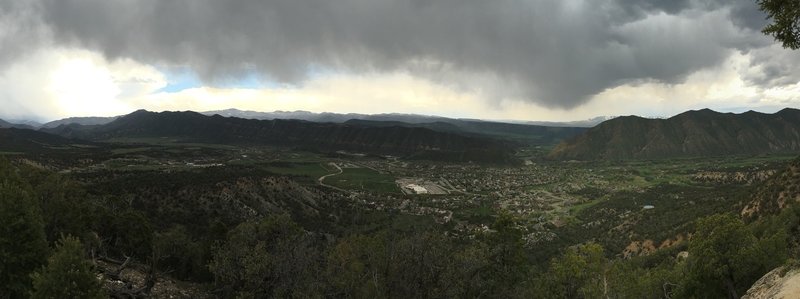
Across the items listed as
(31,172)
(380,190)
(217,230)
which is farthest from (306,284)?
(380,190)

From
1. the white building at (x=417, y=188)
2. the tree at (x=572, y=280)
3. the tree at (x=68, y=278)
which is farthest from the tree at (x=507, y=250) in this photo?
the white building at (x=417, y=188)

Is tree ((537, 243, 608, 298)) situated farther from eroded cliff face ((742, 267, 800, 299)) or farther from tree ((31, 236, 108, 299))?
tree ((31, 236, 108, 299))

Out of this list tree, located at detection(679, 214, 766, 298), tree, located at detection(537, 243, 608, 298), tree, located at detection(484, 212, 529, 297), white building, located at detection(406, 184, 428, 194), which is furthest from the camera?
white building, located at detection(406, 184, 428, 194)

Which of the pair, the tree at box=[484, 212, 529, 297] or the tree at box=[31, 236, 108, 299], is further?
the tree at box=[484, 212, 529, 297]

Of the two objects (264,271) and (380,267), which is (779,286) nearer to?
(380,267)

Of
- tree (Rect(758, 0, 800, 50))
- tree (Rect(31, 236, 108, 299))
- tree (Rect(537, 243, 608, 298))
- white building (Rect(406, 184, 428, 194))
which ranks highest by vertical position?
tree (Rect(758, 0, 800, 50))

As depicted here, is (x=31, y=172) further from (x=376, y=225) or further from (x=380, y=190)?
(x=380, y=190)

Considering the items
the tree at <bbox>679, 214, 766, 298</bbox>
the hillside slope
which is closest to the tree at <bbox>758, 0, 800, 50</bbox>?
the tree at <bbox>679, 214, 766, 298</bbox>
